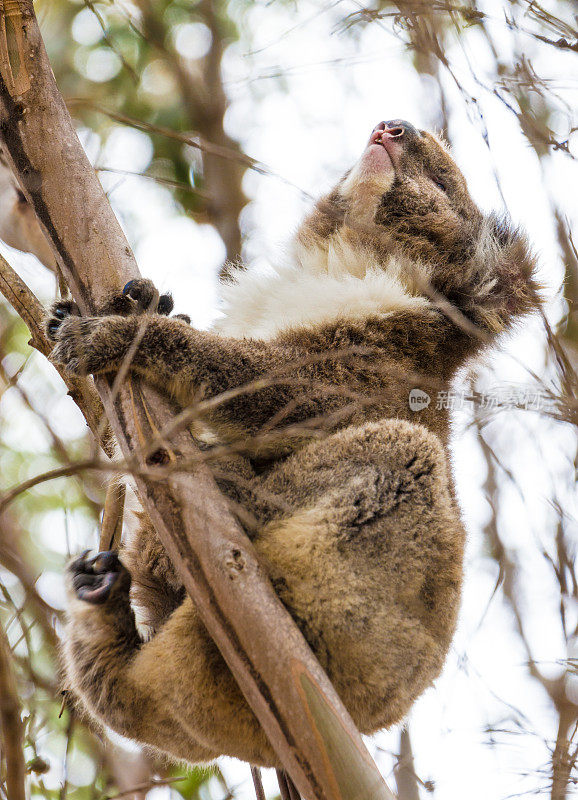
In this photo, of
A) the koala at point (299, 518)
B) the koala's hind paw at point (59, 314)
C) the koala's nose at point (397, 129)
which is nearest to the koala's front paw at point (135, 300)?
the koala at point (299, 518)

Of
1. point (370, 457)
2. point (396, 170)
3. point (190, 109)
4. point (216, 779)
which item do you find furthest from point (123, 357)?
point (190, 109)

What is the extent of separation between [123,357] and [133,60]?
467 cm

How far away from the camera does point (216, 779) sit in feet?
13.5

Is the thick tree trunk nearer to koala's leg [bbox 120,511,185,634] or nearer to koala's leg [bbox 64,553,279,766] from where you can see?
koala's leg [bbox 64,553,279,766]

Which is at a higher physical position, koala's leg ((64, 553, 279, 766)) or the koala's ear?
the koala's ear

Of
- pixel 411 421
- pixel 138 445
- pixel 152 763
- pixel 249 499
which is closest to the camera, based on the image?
pixel 138 445

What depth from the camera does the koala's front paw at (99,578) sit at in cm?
281

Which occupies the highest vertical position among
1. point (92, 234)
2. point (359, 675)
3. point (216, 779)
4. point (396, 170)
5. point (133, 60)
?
point (133, 60)

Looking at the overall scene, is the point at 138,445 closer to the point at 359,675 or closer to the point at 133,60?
the point at 359,675

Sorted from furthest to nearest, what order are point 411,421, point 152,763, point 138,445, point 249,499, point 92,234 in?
1. point 152,763
2. point 411,421
3. point 249,499
4. point 92,234
5. point 138,445

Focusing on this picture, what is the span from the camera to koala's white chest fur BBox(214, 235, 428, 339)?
356 cm

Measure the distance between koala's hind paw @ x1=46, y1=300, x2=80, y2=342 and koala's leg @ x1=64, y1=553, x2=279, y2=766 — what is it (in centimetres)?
87

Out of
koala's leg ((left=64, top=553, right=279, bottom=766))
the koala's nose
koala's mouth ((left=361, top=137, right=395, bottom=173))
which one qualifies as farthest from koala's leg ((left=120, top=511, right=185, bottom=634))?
the koala's nose

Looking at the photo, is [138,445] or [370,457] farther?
[370,457]
